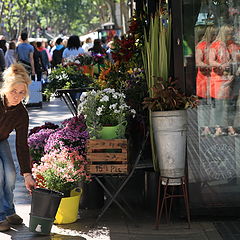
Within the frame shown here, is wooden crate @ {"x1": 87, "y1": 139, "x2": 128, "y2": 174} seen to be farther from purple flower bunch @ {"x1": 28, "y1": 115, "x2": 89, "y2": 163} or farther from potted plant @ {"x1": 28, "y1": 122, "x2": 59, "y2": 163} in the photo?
potted plant @ {"x1": 28, "y1": 122, "x2": 59, "y2": 163}

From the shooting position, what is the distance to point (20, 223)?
23.3 ft

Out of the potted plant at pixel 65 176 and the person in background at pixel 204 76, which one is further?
the person in background at pixel 204 76

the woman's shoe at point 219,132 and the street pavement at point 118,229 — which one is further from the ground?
the woman's shoe at point 219,132

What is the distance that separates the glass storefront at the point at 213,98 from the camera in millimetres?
7000

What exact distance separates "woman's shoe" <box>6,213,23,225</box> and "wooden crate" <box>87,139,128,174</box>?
915 millimetres

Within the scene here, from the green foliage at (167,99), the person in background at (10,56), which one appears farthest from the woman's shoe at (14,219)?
the person in background at (10,56)

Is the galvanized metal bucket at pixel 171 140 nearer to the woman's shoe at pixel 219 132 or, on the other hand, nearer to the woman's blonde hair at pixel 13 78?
the woman's shoe at pixel 219 132

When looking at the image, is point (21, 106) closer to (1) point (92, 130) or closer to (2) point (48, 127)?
(1) point (92, 130)

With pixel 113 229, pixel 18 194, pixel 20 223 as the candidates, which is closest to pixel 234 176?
pixel 113 229

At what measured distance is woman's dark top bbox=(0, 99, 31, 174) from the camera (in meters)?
6.66

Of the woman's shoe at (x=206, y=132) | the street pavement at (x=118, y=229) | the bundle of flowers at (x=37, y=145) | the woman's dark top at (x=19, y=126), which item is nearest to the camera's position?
the street pavement at (x=118, y=229)

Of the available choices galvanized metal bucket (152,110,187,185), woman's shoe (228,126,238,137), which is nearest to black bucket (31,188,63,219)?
galvanized metal bucket (152,110,187,185)

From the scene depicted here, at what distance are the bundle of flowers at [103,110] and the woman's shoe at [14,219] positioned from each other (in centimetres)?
113

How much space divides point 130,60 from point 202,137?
206cm
